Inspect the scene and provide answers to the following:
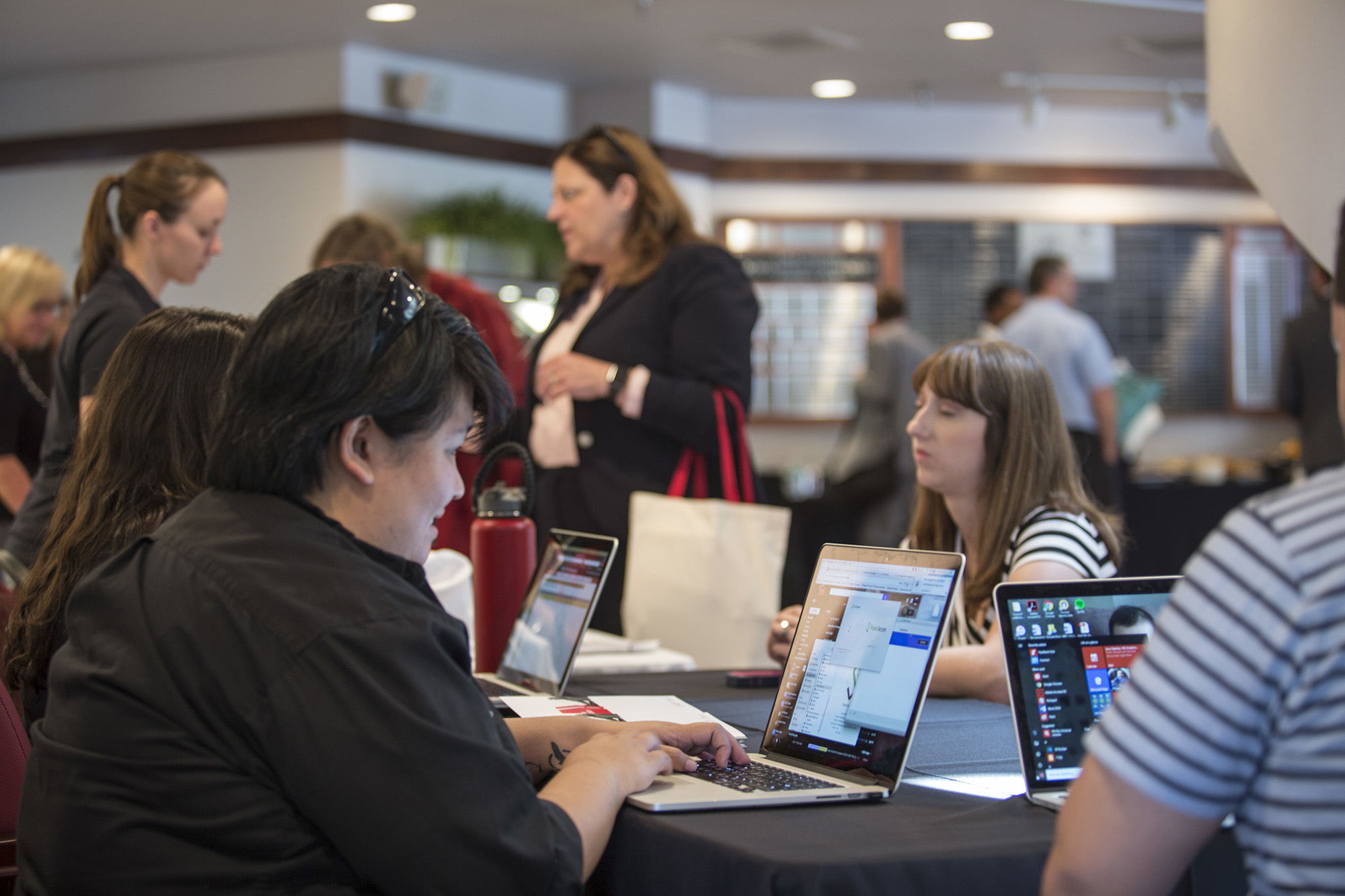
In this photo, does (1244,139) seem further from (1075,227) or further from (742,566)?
(1075,227)

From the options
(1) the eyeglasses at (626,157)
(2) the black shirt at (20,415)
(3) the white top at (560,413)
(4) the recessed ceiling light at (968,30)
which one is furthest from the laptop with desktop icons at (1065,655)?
(4) the recessed ceiling light at (968,30)

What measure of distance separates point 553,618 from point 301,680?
98cm

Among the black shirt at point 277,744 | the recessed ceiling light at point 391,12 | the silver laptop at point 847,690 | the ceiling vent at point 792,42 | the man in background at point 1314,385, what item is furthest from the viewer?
the ceiling vent at point 792,42

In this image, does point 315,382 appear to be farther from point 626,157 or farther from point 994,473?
point 626,157

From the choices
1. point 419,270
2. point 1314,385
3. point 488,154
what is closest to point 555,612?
point 419,270

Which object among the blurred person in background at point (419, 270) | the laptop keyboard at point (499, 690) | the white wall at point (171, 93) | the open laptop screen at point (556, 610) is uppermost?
the white wall at point (171, 93)

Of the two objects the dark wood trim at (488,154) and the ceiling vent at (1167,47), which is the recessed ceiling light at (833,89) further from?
the ceiling vent at (1167,47)

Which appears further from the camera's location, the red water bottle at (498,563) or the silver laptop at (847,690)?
the red water bottle at (498,563)

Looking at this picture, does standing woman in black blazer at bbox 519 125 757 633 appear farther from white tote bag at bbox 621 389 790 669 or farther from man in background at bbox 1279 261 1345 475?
man in background at bbox 1279 261 1345 475

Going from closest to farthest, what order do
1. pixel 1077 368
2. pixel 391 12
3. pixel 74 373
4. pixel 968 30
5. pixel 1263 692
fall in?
pixel 1263 692 < pixel 74 373 < pixel 391 12 < pixel 1077 368 < pixel 968 30

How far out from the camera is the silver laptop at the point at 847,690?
4.25 feet

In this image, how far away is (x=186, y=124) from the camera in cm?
630

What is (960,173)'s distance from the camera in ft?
24.7

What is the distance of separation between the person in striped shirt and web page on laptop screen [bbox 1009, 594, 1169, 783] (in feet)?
1.27
